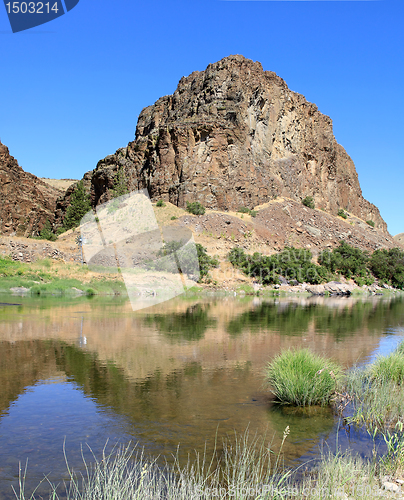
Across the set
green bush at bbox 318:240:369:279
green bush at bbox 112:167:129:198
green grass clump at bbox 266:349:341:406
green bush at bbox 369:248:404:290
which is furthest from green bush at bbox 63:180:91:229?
green grass clump at bbox 266:349:341:406

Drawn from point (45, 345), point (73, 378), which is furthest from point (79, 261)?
point (73, 378)

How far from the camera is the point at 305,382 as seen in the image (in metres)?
8.39

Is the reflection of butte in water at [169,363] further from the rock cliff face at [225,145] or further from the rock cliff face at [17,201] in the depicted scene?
the rock cliff face at [17,201]

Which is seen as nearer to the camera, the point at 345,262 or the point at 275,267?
the point at 275,267

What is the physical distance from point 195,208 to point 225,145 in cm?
1081

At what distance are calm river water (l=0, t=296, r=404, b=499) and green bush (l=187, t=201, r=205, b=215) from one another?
4154 cm

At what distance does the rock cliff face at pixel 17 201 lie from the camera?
254 ft

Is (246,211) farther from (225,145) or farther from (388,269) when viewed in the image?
(388,269)

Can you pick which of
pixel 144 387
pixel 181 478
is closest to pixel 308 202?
pixel 144 387

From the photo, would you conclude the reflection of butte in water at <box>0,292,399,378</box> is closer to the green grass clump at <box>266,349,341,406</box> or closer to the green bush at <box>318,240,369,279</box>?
the green grass clump at <box>266,349,341,406</box>

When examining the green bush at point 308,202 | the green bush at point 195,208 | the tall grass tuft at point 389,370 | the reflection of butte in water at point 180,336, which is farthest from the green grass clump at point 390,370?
the green bush at point 308,202

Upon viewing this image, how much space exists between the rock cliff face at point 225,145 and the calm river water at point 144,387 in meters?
→ 46.6

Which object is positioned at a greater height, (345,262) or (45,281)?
(345,262)

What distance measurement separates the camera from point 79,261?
48.2 meters
